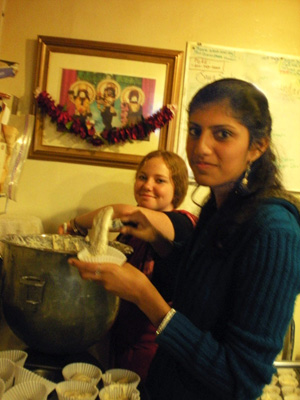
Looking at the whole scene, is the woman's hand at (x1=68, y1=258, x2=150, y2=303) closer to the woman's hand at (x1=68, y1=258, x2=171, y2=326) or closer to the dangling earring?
the woman's hand at (x1=68, y1=258, x2=171, y2=326)

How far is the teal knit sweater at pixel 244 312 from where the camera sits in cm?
59

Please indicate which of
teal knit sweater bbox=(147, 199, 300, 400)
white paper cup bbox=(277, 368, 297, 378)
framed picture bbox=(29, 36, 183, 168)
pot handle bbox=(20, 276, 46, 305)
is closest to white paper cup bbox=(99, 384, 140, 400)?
teal knit sweater bbox=(147, 199, 300, 400)

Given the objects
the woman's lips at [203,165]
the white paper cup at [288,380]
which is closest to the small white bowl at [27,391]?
the woman's lips at [203,165]

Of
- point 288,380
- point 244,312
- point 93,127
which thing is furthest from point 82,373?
point 93,127

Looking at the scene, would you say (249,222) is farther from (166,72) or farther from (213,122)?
(166,72)

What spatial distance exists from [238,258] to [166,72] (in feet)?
4.11

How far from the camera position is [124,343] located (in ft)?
4.04

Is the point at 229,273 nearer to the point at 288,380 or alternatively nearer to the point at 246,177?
the point at 246,177

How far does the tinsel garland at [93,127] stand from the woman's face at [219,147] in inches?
35.5

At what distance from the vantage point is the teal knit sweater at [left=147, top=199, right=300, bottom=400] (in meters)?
0.59

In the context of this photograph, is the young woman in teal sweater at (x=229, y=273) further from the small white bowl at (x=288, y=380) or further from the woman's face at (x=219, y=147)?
the small white bowl at (x=288, y=380)

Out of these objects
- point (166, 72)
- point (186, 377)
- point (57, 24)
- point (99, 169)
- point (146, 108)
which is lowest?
point (186, 377)

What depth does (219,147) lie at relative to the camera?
717 mm

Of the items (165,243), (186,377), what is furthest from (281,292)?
(165,243)
